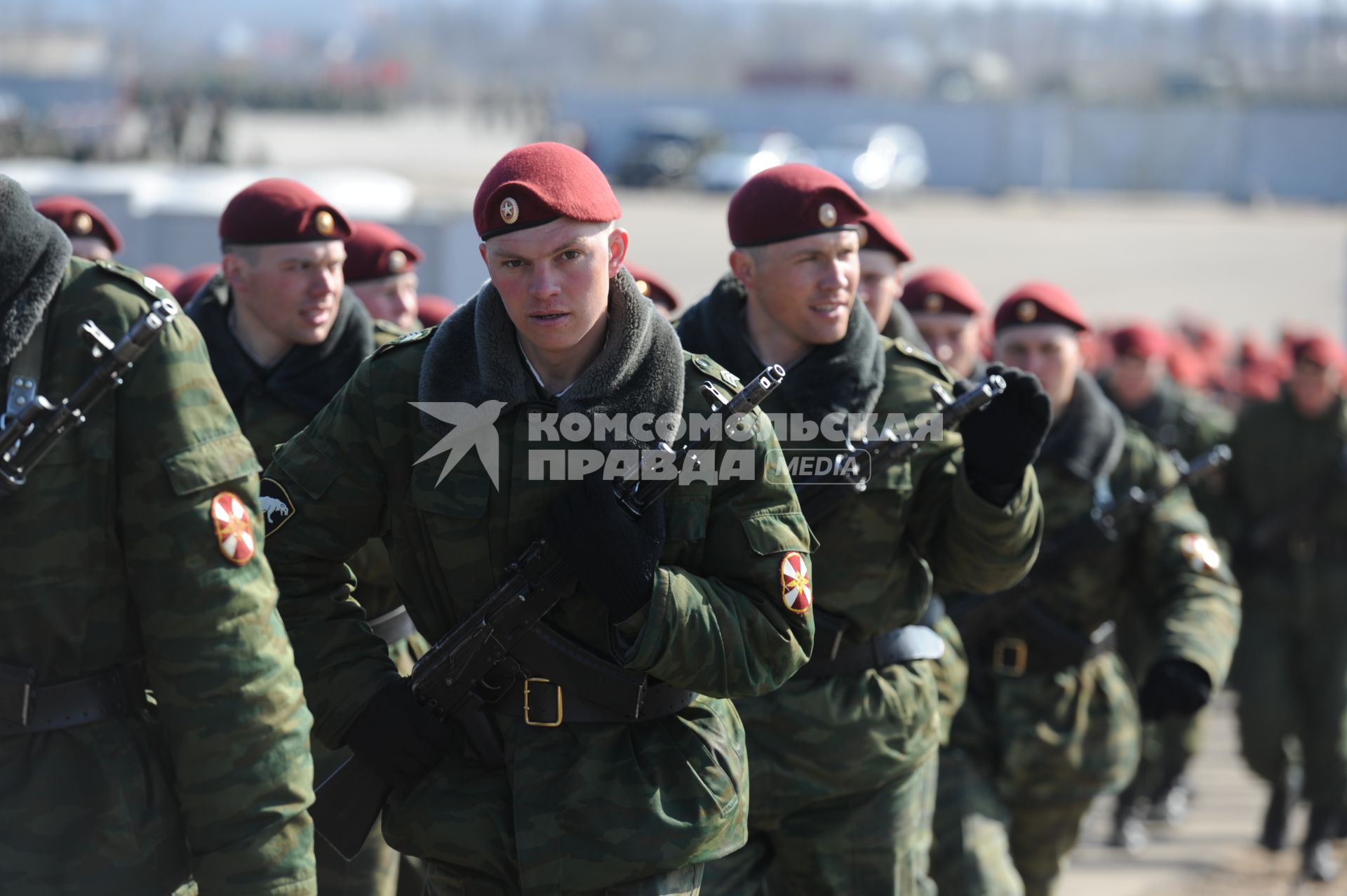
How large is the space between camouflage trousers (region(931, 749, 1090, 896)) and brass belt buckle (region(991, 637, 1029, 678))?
1.01ft

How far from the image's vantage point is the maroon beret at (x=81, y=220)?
6605 millimetres

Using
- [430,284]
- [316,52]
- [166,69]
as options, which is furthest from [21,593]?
[316,52]

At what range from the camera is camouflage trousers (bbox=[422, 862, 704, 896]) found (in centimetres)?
→ 349

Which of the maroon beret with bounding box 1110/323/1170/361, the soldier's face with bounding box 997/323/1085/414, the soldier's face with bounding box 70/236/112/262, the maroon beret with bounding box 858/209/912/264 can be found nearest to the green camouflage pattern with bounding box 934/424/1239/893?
the soldier's face with bounding box 997/323/1085/414

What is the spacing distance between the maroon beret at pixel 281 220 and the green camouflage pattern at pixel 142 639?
2311 mm

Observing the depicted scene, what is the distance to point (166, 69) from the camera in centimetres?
9962

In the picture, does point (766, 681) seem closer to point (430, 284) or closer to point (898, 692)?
point (898, 692)

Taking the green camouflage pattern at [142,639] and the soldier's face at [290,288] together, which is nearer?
the green camouflage pattern at [142,639]

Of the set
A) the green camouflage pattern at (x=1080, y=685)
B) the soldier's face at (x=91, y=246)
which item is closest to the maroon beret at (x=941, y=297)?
the green camouflage pattern at (x=1080, y=685)

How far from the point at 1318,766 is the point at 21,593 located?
697cm

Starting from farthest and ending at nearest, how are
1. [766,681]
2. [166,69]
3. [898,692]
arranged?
[166,69] → [898,692] → [766,681]

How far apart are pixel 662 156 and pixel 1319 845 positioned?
114 ft

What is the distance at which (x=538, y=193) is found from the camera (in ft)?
11.2

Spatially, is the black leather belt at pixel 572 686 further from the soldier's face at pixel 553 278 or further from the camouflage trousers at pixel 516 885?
the soldier's face at pixel 553 278
